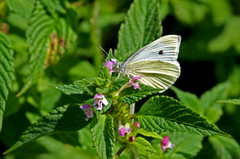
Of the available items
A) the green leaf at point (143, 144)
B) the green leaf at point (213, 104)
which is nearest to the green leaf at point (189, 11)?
the green leaf at point (213, 104)

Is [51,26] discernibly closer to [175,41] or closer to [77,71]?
[77,71]

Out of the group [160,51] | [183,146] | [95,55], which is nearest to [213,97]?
[183,146]

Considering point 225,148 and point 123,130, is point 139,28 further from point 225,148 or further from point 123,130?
point 225,148

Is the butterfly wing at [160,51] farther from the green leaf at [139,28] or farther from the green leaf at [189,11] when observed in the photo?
the green leaf at [189,11]

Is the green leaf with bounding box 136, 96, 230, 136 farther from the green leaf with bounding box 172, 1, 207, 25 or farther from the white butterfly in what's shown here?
the green leaf with bounding box 172, 1, 207, 25

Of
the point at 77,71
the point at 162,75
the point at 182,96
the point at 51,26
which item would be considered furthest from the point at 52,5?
the point at 182,96

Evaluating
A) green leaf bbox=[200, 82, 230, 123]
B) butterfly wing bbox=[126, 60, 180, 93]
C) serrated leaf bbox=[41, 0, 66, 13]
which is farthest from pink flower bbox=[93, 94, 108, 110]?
serrated leaf bbox=[41, 0, 66, 13]
